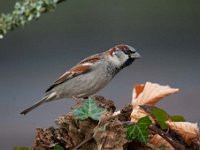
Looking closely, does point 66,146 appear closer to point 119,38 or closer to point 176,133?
point 176,133

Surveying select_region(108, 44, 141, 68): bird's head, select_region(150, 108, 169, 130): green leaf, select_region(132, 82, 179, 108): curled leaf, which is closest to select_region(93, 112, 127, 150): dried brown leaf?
select_region(150, 108, 169, 130): green leaf

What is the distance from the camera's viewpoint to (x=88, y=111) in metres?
2.04

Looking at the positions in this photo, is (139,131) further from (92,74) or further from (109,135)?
(92,74)

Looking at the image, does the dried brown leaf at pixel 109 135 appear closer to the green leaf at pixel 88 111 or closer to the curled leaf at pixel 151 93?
the green leaf at pixel 88 111

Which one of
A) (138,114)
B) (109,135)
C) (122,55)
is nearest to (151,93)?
(138,114)

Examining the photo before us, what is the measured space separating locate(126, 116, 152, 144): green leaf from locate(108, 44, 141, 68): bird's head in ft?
7.16

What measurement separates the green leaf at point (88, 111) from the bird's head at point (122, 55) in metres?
2.11

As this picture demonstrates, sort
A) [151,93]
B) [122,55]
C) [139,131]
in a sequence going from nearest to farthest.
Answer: [139,131]
[151,93]
[122,55]

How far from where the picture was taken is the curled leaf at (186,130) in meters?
2.10

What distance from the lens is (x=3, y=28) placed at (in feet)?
14.2

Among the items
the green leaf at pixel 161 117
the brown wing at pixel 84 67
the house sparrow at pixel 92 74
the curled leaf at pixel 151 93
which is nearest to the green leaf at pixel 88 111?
the green leaf at pixel 161 117

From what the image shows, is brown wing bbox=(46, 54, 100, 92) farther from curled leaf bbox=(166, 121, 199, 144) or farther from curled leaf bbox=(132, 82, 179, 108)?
curled leaf bbox=(166, 121, 199, 144)

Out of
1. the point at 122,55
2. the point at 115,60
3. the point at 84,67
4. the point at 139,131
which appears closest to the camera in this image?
the point at 139,131

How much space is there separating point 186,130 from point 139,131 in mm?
198
